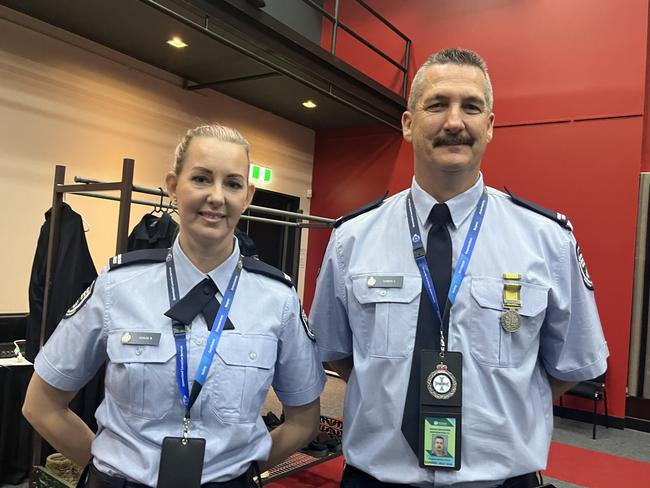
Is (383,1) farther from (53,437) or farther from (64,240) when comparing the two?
(53,437)

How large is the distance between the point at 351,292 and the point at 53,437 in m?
0.89

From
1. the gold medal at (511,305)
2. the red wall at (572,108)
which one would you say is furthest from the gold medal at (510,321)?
the red wall at (572,108)

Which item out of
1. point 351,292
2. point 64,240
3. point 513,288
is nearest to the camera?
point 513,288

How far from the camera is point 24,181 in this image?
15.2ft

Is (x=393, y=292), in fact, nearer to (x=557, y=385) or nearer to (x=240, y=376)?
(x=240, y=376)

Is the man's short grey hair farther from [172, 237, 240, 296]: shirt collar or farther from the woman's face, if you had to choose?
[172, 237, 240, 296]: shirt collar

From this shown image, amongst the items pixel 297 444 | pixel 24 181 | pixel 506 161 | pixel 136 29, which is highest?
pixel 136 29

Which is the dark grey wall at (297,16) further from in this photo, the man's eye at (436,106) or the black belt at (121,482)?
the black belt at (121,482)

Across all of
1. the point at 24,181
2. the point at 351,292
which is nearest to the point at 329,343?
the point at 351,292

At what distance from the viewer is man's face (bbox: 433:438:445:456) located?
3.93ft

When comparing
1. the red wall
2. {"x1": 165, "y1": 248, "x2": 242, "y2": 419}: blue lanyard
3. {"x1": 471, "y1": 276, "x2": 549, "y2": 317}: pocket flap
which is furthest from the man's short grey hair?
the red wall

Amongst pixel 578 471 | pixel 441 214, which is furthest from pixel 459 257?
pixel 578 471

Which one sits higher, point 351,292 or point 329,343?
point 351,292

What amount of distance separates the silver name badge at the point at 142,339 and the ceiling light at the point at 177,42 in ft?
13.8
